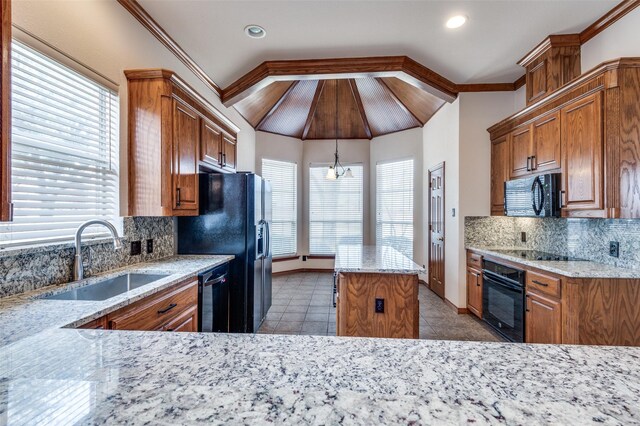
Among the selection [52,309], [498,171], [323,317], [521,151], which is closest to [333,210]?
[323,317]

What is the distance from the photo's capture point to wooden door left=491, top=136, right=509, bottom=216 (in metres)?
3.58

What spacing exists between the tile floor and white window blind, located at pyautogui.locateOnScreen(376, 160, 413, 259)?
1.01 m

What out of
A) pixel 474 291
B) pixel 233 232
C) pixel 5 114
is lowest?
pixel 474 291

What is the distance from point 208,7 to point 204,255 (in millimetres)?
2284

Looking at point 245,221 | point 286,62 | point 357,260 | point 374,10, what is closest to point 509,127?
point 374,10

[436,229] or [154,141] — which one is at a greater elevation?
[154,141]

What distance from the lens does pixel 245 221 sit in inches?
120

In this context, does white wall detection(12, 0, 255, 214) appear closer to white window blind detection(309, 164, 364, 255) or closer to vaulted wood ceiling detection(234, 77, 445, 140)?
vaulted wood ceiling detection(234, 77, 445, 140)

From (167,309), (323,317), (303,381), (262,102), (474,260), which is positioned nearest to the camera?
(303,381)

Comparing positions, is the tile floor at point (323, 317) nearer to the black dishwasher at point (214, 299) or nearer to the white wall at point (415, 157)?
the black dishwasher at point (214, 299)

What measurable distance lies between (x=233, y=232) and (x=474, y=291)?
2998 millimetres

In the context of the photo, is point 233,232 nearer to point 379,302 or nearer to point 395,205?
point 379,302

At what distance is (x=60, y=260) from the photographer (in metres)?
1.82

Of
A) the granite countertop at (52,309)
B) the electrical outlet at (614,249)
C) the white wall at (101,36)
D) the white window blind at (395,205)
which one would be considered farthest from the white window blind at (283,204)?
the electrical outlet at (614,249)
